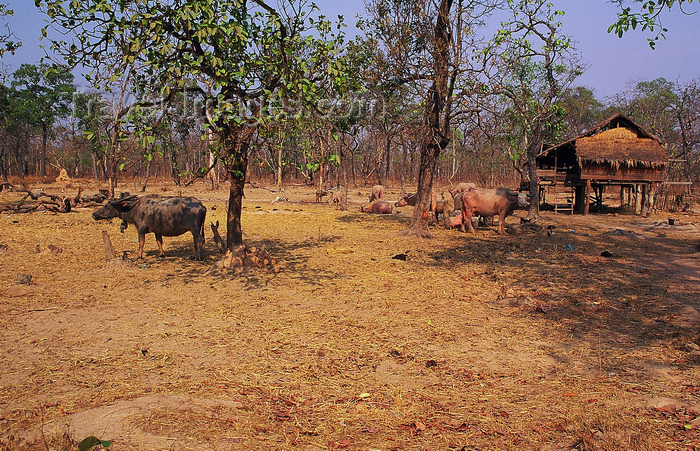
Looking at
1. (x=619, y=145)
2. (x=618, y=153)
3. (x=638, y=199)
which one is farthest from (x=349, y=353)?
(x=638, y=199)

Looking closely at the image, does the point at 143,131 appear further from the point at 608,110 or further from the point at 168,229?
the point at 608,110

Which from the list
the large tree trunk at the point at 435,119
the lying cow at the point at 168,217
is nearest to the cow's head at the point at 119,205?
the lying cow at the point at 168,217

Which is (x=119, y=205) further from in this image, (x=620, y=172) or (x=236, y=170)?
(x=620, y=172)

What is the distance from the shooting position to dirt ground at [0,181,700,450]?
3629mm

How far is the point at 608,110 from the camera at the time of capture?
47281 mm

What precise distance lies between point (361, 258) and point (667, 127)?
38.0 m

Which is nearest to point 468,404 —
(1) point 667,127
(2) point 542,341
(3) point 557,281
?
(2) point 542,341

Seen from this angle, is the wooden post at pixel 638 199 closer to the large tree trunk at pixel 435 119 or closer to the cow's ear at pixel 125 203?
the large tree trunk at pixel 435 119

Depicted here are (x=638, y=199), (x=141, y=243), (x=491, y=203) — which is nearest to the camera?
(x=141, y=243)

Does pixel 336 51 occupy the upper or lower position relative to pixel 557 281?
upper

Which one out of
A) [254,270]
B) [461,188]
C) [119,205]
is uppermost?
[461,188]

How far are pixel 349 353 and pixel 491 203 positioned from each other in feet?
35.8

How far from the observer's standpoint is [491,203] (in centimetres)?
1489

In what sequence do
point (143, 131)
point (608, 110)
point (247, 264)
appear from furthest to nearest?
point (608, 110) → point (247, 264) → point (143, 131)
